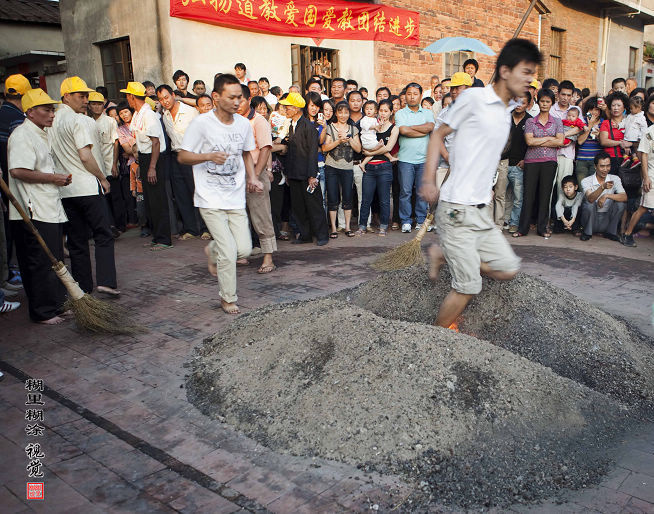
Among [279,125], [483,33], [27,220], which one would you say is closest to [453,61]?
[483,33]

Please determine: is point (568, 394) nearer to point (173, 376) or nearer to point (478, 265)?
point (478, 265)

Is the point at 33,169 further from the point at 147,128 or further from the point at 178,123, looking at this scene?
the point at 178,123

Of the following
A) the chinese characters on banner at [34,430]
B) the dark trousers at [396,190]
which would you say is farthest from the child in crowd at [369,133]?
the chinese characters on banner at [34,430]

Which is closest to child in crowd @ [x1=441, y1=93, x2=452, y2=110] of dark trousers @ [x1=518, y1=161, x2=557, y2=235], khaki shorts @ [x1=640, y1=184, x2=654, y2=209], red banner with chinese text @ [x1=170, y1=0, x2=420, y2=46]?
dark trousers @ [x1=518, y1=161, x2=557, y2=235]

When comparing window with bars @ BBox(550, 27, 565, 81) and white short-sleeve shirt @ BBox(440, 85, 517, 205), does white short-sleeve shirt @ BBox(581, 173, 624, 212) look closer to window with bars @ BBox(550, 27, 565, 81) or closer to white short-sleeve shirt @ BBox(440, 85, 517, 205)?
white short-sleeve shirt @ BBox(440, 85, 517, 205)

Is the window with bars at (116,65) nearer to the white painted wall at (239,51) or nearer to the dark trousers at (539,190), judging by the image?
the white painted wall at (239,51)

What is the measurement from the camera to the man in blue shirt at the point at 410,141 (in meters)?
8.84

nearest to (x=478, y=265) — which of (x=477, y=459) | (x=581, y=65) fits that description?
(x=477, y=459)

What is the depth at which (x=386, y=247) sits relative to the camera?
8148mm

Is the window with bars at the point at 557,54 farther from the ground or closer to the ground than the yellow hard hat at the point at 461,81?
farther from the ground

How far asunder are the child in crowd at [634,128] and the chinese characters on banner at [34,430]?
8266 millimetres

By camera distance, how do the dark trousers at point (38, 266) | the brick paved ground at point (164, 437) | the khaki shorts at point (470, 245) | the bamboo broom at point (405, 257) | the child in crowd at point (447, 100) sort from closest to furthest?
the brick paved ground at point (164, 437) → the khaki shorts at point (470, 245) → the dark trousers at point (38, 266) → the bamboo broom at point (405, 257) → the child in crowd at point (447, 100)

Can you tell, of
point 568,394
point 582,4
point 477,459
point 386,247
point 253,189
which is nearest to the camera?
point 477,459

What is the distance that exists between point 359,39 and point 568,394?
38.5ft
